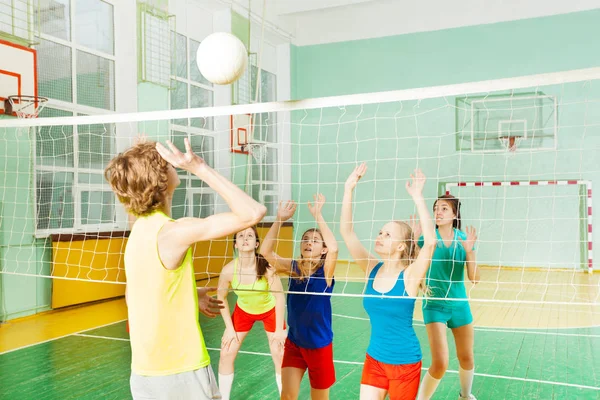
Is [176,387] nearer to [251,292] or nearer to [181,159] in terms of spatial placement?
[181,159]

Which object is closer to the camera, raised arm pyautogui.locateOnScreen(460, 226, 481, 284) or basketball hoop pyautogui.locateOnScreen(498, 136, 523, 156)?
raised arm pyautogui.locateOnScreen(460, 226, 481, 284)

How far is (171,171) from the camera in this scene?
5.53ft

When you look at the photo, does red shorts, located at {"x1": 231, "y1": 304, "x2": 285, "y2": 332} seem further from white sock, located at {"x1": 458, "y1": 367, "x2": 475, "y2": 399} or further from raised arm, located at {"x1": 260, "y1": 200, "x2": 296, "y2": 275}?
white sock, located at {"x1": 458, "y1": 367, "x2": 475, "y2": 399}

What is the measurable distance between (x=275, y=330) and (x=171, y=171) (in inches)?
76.3

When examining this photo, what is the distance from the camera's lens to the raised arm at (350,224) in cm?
260

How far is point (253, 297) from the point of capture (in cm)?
340

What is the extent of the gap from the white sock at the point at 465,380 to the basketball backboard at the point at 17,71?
5086mm

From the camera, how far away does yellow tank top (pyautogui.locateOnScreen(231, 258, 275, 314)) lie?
338 cm

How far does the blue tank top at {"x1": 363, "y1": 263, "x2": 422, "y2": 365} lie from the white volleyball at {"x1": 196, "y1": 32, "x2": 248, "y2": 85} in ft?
5.46

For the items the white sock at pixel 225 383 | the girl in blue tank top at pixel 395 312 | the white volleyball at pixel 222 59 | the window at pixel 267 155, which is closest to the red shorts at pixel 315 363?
the girl in blue tank top at pixel 395 312

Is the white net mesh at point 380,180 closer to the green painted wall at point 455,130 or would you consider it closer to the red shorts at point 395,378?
the green painted wall at point 455,130

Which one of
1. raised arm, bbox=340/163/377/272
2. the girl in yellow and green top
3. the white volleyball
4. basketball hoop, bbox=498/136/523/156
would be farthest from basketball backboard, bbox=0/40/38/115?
basketball hoop, bbox=498/136/523/156

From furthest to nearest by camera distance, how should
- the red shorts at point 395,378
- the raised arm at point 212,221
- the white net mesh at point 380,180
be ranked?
the white net mesh at point 380,180, the red shorts at point 395,378, the raised arm at point 212,221

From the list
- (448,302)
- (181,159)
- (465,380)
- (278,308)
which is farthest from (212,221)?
(465,380)
